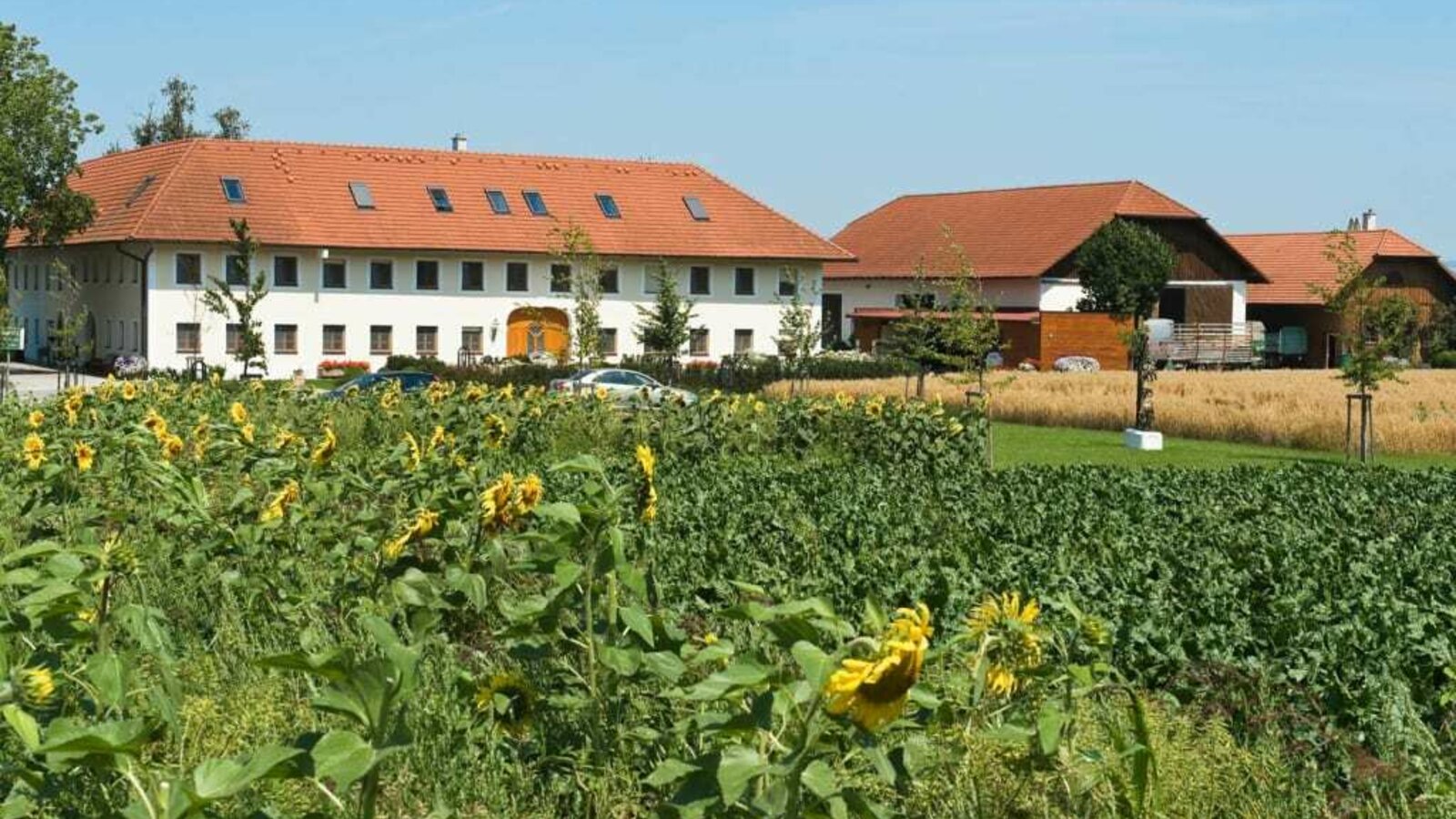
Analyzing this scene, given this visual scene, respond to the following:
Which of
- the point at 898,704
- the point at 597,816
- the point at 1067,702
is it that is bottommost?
the point at 597,816

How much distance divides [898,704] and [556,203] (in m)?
59.5

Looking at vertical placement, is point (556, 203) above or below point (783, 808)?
above

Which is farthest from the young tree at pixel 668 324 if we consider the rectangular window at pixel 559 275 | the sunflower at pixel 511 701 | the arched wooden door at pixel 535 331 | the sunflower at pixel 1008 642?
the sunflower at pixel 1008 642

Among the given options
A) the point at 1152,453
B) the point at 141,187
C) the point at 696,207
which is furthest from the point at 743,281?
the point at 1152,453

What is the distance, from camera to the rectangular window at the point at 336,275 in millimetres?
57406

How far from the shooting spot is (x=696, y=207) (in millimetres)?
64125

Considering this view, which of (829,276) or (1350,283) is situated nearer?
(1350,283)

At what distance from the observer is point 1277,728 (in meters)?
7.05

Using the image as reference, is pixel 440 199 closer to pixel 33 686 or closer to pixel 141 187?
pixel 141 187

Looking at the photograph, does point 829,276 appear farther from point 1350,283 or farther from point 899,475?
point 899,475

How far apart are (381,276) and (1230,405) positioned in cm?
2982

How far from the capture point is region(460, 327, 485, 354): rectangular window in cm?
5991

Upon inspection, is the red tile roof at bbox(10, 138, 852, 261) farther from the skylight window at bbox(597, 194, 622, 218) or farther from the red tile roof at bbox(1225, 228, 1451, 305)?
the red tile roof at bbox(1225, 228, 1451, 305)

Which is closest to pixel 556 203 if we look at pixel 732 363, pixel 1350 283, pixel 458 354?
pixel 458 354
